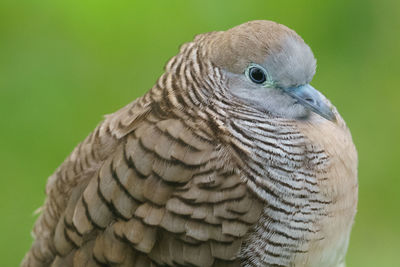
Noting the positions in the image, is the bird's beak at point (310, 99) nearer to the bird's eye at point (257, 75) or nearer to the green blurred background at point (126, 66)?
the bird's eye at point (257, 75)

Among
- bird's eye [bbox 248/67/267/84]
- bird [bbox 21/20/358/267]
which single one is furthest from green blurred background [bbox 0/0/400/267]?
bird's eye [bbox 248/67/267/84]

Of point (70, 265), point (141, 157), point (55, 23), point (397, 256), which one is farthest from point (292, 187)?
point (55, 23)

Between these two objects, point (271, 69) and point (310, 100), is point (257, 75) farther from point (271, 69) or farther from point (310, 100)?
point (310, 100)

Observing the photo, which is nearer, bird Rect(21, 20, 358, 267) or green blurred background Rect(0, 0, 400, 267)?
bird Rect(21, 20, 358, 267)

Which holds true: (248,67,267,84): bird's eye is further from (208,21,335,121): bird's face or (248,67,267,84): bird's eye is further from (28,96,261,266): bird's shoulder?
(28,96,261,266): bird's shoulder

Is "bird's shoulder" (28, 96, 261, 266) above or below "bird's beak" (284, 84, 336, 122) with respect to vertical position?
below

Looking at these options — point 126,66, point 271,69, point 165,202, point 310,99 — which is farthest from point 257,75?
point 126,66

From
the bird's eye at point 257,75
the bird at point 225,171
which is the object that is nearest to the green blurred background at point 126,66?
the bird at point 225,171
